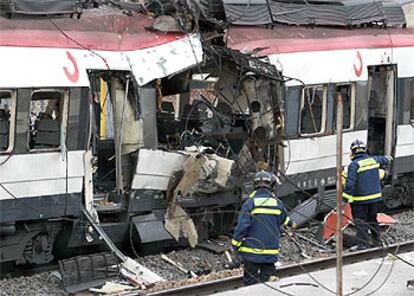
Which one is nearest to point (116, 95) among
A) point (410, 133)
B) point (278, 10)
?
point (278, 10)

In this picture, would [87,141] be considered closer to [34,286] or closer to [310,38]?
[34,286]

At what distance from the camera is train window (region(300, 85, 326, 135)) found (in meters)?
13.3

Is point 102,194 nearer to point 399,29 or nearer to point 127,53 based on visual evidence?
point 127,53

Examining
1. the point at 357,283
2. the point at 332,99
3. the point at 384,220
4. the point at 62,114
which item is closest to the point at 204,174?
the point at 62,114

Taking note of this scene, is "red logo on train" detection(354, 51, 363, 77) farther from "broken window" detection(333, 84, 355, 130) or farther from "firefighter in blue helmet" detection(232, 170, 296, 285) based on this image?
"firefighter in blue helmet" detection(232, 170, 296, 285)

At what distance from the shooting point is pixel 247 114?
12562 mm

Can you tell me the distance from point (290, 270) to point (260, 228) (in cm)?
210

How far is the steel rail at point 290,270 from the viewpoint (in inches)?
365

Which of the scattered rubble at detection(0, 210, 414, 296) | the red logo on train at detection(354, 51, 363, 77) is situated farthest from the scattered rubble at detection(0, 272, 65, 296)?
the red logo on train at detection(354, 51, 363, 77)

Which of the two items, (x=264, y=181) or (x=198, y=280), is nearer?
(x=264, y=181)

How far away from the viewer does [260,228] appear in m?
8.47

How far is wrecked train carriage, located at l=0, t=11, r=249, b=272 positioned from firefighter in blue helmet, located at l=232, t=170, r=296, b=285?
8.95 ft

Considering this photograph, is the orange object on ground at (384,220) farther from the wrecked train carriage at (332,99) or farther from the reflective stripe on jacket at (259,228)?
the reflective stripe on jacket at (259,228)

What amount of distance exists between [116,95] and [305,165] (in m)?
3.75
